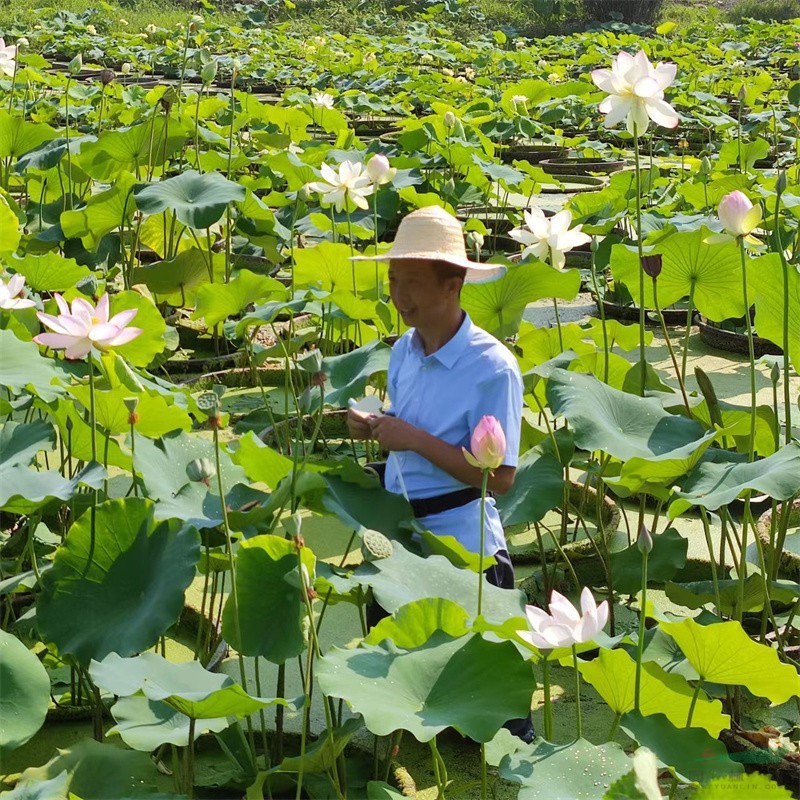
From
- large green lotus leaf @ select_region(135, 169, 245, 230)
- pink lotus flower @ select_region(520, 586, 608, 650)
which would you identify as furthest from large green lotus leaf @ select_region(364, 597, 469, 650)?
large green lotus leaf @ select_region(135, 169, 245, 230)

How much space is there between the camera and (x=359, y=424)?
1792 millimetres

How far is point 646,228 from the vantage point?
10.4ft

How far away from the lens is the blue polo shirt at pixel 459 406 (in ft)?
5.66

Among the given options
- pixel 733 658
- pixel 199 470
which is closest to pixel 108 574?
pixel 199 470

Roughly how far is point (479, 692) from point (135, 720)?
38cm

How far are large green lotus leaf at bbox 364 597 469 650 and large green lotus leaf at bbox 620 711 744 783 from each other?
0.69 ft

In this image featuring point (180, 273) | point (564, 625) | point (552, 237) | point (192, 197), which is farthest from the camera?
point (180, 273)

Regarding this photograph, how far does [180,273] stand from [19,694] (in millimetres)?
2327

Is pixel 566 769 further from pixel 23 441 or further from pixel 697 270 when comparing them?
pixel 697 270

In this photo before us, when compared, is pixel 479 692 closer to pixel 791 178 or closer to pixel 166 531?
pixel 166 531

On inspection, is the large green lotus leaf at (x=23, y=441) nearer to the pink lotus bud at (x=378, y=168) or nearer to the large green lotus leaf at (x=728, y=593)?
the large green lotus leaf at (x=728, y=593)

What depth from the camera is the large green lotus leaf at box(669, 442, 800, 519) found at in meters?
1.47

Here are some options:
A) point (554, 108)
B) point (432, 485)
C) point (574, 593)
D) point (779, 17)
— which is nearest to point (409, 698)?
point (432, 485)

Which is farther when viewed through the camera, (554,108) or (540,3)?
(540,3)
